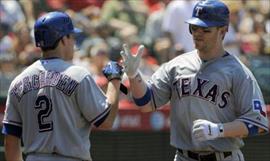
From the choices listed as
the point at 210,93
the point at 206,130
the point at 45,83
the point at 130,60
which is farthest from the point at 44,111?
the point at 210,93

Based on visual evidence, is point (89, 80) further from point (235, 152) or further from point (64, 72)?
point (235, 152)

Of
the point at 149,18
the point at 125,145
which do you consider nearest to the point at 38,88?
the point at 125,145

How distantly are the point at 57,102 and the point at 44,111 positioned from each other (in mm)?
108

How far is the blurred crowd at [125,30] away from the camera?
9.84m

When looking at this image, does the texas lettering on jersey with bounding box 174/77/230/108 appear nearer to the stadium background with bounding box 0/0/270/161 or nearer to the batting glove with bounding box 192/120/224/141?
the batting glove with bounding box 192/120/224/141

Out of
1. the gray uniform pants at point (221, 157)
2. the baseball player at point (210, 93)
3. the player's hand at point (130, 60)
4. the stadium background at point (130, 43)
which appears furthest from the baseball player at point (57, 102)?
the stadium background at point (130, 43)

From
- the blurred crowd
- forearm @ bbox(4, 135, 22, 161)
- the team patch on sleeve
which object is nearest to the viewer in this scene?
forearm @ bbox(4, 135, 22, 161)

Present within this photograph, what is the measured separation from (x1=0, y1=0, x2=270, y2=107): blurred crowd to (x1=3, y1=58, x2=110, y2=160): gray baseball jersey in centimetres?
405

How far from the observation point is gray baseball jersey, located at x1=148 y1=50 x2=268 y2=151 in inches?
209

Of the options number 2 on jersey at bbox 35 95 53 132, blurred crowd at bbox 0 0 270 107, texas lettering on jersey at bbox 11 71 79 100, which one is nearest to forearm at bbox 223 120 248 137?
texas lettering on jersey at bbox 11 71 79 100

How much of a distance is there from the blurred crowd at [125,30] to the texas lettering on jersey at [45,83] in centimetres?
402

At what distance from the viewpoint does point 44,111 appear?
496cm

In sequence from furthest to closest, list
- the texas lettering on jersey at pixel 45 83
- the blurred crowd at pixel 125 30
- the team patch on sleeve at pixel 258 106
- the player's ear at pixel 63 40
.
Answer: the blurred crowd at pixel 125 30 → the team patch on sleeve at pixel 258 106 → the player's ear at pixel 63 40 → the texas lettering on jersey at pixel 45 83

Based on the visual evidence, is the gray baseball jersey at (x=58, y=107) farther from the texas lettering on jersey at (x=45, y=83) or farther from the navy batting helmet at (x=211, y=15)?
the navy batting helmet at (x=211, y=15)
